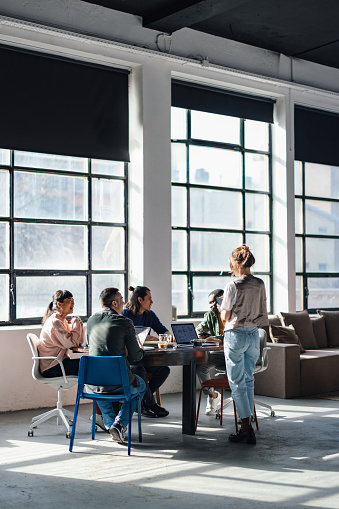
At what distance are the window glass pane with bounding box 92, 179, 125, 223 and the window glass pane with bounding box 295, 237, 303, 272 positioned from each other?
3.07 m

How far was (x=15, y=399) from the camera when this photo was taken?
23.0ft

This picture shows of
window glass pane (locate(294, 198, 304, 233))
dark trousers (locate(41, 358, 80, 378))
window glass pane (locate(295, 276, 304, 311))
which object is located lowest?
dark trousers (locate(41, 358, 80, 378))

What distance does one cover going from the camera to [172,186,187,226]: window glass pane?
8.66 meters

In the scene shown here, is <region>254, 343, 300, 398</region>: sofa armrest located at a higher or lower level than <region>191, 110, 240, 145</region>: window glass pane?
lower

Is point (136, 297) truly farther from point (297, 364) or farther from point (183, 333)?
point (297, 364)

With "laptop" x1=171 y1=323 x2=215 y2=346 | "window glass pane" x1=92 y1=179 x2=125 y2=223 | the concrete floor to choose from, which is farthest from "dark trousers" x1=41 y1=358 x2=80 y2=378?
"window glass pane" x1=92 y1=179 x2=125 y2=223

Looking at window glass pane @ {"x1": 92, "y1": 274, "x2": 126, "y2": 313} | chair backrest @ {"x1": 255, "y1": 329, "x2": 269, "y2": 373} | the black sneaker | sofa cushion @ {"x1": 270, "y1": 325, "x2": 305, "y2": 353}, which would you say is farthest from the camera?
sofa cushion @ {"x1": 270, "y1": 325, "x2": 305, "y2": 353}

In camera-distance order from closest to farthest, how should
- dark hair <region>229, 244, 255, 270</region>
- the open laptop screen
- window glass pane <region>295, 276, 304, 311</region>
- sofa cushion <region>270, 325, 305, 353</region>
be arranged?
dark hair <region>229, 244, 255, 270</region>
the open laptop screen
sofa cushion <region>270, 325, 305, 353</region>
window glass pane <region>295, 276, 304, 311</region>

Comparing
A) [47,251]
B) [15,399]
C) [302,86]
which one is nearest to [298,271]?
[302,86]

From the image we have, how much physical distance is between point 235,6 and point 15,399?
15.3 feet

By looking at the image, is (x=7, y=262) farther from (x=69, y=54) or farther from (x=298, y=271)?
(x=298, y=271)

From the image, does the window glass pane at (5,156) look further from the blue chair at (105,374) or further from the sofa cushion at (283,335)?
the sofa cushion at (283,335)

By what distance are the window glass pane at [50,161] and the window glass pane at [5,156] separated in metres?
0.08

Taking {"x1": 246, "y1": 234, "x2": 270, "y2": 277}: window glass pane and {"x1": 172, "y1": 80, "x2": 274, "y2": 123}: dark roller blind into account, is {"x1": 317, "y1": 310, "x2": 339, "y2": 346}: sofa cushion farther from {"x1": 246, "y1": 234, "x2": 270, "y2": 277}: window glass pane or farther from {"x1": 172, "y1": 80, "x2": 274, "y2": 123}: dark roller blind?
{"x1": 172, "y1": 80, "x2": 274, "y2": 123}: dark roller blind
